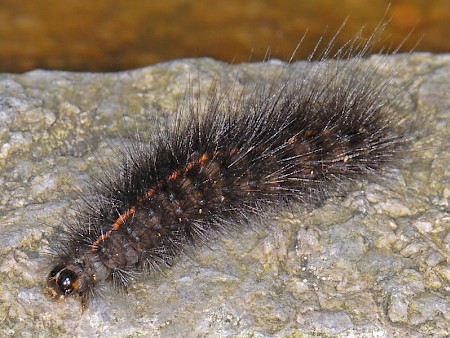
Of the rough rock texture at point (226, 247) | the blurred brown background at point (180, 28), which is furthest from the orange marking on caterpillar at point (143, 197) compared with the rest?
the blurred brown background at point (180, 28)

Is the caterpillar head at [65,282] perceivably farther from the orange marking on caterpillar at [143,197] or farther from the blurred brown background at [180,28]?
the blurred brown background at [180,28]

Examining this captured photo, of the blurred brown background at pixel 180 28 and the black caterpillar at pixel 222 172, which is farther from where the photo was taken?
the blurred brown background at pixel 180 28

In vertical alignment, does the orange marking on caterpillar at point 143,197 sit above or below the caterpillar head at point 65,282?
above

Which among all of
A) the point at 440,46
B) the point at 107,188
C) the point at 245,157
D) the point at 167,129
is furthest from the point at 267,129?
the point at 440,46

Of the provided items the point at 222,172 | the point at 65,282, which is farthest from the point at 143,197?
the point at 65,282

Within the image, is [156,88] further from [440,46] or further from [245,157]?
[440,46]

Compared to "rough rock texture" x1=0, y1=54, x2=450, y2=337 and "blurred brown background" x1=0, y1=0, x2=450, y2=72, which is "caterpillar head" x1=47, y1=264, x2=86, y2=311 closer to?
"rough rock texture" x1=0, y1=54, x2=450, y2=337

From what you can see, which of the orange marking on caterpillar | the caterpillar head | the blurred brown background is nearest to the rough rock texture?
the caterpillar head
